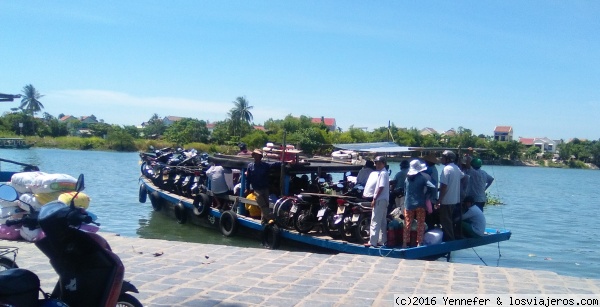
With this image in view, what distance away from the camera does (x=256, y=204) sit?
12.6 m

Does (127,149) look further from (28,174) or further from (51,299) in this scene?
(51,299)

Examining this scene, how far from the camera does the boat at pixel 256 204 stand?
1045 centimetres

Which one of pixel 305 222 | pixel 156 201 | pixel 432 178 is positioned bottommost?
pixel 156 201

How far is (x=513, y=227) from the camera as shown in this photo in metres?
20.6

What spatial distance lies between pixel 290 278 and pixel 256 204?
597 cm

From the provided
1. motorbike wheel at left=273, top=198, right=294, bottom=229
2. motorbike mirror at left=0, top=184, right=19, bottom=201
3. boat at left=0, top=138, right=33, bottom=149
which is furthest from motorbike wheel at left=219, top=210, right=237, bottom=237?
boat at left=0, top=138, right=33, bottom=149

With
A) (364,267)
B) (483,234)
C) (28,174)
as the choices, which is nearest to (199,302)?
(364,267)

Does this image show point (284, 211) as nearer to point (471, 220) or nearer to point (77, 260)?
point (471, 220)

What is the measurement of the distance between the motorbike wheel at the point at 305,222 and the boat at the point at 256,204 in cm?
10

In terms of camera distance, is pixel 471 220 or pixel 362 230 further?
pixel 471 220

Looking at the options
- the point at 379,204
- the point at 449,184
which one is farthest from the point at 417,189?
the point at 449,184

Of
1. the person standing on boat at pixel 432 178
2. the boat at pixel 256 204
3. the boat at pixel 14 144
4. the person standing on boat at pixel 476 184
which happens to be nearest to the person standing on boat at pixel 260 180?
the boat at pixel 256 204

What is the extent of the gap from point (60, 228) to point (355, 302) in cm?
307

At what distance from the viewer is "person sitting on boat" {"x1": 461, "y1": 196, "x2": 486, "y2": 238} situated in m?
11.2
